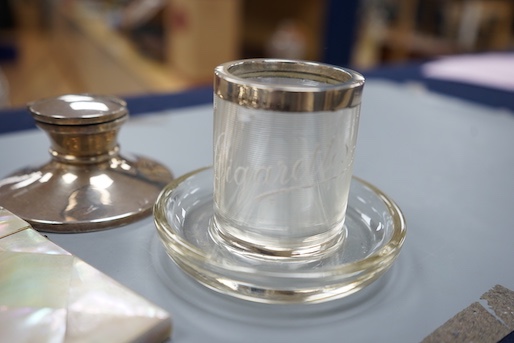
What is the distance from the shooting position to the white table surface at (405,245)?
258 millimetres

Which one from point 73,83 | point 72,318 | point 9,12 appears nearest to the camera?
point 72,318

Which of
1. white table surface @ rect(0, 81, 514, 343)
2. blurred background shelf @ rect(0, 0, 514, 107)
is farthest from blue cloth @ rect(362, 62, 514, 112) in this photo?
blurred background shelf @ rect(0, 0, 514, 107)

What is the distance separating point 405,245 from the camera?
0.34 metres

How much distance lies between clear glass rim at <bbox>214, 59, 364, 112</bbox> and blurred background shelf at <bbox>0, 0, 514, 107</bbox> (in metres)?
0.94

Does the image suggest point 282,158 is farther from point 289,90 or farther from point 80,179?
point 80,179

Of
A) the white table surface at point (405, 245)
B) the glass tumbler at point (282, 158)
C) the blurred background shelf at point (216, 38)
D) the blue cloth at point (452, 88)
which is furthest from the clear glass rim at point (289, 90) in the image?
the blurred background shelf at point (216, 38)

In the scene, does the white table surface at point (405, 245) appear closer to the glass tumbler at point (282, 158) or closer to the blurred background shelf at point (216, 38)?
the glass tumbler at point (282, 158)

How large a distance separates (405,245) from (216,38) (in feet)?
4.08

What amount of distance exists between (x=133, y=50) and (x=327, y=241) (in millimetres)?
1654

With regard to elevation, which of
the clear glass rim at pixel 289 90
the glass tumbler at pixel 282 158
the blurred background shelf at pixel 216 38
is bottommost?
the blurred background shelf at pixel 216 38

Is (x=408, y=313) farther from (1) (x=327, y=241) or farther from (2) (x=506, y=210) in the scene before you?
(2) (x=506, y=210)

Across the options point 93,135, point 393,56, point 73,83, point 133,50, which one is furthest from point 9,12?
point 93,135

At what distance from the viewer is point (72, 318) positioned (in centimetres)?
23

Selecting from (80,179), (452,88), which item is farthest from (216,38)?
(80,179)
